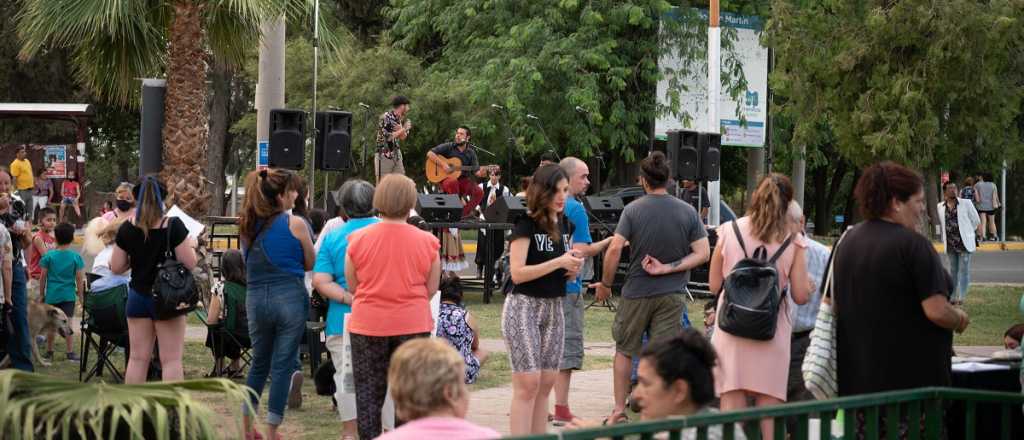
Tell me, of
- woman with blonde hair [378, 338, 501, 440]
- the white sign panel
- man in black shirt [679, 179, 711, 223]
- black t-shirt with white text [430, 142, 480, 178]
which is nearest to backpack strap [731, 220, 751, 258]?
woman with blonde hair [378, 338, 501, 440]

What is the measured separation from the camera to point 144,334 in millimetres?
8820

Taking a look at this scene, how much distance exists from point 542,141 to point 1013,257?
1055 cm

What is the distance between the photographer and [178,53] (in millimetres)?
18875

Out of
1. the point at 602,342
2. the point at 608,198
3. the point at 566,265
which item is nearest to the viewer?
the point at 566,265

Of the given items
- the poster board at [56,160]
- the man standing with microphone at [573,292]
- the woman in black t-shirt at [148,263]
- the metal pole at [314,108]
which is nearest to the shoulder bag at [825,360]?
the man standing with microphone at [573,292]

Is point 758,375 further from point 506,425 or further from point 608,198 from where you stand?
point 608,198

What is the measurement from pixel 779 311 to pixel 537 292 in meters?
1.33

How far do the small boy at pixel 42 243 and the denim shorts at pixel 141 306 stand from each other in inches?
218

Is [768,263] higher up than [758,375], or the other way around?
[768,263]

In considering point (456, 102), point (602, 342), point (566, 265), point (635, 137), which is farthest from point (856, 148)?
point (566, 265)

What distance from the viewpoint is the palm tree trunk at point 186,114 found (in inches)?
742

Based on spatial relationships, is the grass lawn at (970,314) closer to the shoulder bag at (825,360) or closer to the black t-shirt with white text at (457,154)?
the black t-shirt with white text at (457,154)

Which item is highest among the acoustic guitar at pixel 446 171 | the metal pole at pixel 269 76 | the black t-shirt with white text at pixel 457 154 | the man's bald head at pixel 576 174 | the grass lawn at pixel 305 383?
the metal pole at pixel 269 76

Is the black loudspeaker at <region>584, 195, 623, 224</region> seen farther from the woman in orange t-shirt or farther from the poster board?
the poster board
